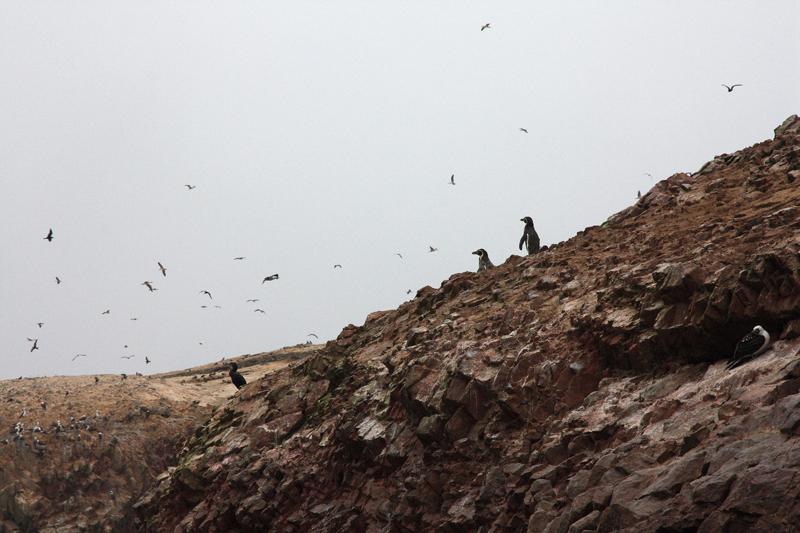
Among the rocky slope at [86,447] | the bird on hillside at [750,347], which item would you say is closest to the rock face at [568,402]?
the bird on hillside at [750,347]

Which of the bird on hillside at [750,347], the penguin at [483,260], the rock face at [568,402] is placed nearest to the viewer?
the rock face at [568,402]

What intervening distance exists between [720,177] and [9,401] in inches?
1506

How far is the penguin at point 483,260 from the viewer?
26.9m

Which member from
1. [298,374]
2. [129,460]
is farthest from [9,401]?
[298,374]

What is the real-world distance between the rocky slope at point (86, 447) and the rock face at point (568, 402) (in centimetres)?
963

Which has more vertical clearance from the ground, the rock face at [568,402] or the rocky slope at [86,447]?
the rocky slope at [86,447]

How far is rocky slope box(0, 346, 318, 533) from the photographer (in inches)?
1302

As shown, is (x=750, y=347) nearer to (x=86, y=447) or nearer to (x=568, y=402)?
(x=568, y=402)

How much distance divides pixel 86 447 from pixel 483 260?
22318mm

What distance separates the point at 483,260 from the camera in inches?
1078

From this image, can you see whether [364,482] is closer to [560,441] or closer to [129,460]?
[560,441]

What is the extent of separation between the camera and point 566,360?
16203 millimetres

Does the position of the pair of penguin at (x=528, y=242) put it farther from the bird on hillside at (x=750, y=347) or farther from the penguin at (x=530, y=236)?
the bird on hillside at (x=750, y=347)

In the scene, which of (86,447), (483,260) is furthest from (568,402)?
(86,447)
